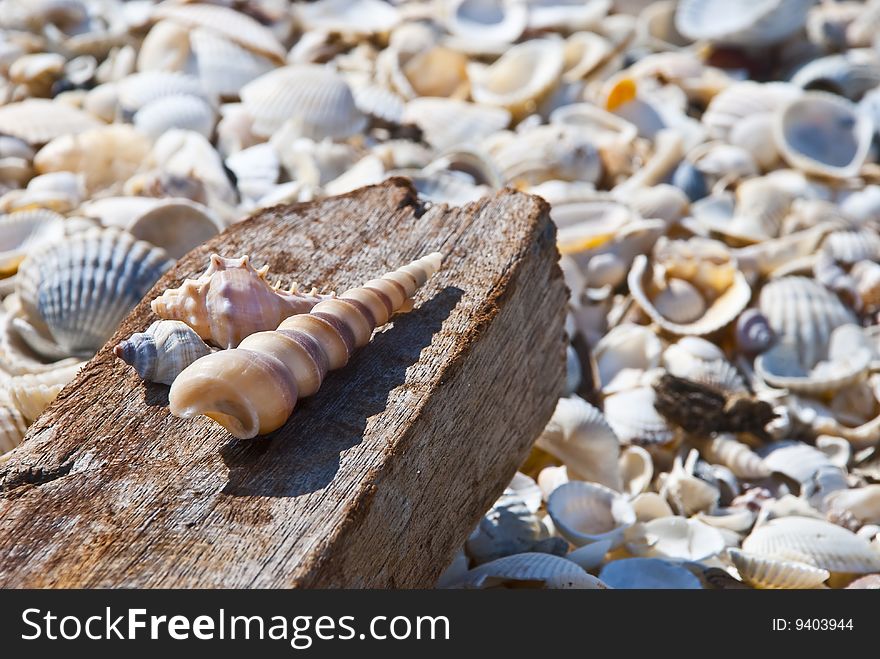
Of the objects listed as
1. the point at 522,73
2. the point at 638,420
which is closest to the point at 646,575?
the point at 638,420

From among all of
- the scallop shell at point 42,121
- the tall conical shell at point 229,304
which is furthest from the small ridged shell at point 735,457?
the scallop shell at point 42,121

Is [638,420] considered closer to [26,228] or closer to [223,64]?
[26,228]

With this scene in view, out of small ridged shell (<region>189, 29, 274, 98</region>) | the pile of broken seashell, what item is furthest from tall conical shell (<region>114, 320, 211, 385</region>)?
small ridged shell (<region>189, 29, 274, 98</region>)

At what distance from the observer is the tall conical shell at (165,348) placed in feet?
6.10

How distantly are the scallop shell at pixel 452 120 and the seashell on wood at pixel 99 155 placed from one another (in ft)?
4.19

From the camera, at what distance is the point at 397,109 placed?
15.6 ft

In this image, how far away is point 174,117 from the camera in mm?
4355

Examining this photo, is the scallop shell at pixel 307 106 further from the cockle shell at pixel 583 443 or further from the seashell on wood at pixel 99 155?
the cockle shell at pixel 583 443

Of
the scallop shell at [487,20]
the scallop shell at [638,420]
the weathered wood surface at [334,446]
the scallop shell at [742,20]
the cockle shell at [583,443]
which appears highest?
the weathered wood surface at [334,446]

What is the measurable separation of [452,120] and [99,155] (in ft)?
5.27

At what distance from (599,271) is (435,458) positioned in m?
2.03

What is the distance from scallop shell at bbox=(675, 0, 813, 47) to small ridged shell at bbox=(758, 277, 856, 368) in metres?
2.18

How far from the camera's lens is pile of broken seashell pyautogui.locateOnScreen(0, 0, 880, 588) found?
2748 mm
